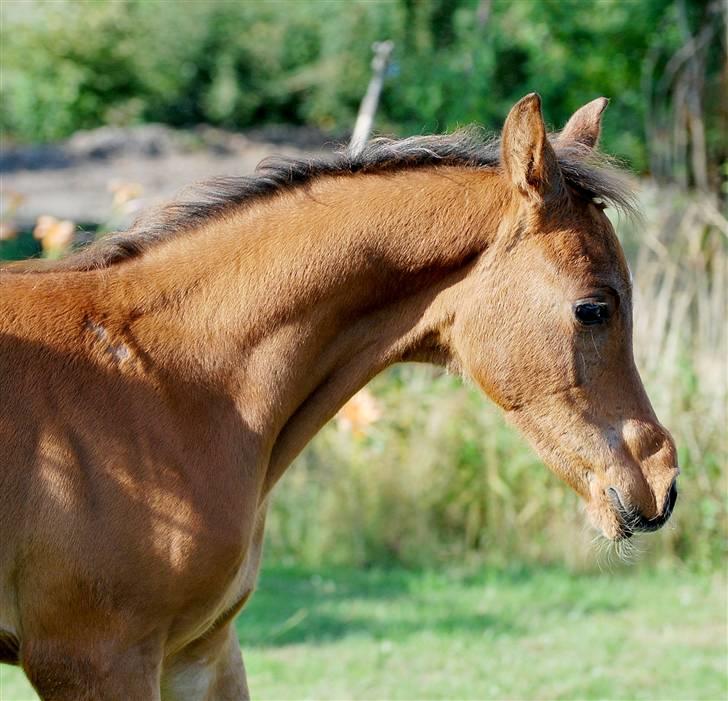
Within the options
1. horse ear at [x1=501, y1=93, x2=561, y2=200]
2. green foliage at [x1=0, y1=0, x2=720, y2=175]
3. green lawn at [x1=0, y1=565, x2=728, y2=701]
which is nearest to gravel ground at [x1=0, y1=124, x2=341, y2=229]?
green foliage at [x1=0, y1=0, x2=720, y2=175]

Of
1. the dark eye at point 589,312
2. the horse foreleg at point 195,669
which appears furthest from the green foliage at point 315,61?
the horse foreleg at point 195,669

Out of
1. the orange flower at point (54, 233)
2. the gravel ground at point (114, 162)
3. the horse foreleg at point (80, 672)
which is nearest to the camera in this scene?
the horse foreleg at point (80, 672)

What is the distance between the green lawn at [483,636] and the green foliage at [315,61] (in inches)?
182

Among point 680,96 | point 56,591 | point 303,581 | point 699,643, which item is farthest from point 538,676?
point 680,96

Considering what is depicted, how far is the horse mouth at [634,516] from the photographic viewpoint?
3.30 m

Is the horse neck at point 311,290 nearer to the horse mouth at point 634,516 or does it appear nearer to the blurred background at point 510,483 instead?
the blurred background at point 510,483

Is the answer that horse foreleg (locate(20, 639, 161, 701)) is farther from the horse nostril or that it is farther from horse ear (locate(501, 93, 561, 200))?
horse ear (locate(501, 93, 561, 200))

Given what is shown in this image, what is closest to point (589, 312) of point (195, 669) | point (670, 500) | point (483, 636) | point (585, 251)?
point (585, 251)

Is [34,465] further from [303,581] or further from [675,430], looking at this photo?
[675,430]

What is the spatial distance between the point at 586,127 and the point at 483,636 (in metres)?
3.81

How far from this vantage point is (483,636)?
6.68 m

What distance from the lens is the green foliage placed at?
12.9 metres

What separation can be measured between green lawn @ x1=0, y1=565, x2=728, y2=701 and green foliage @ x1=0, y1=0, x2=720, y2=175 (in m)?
4.62

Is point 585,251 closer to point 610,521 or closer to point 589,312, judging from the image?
point 589,312
